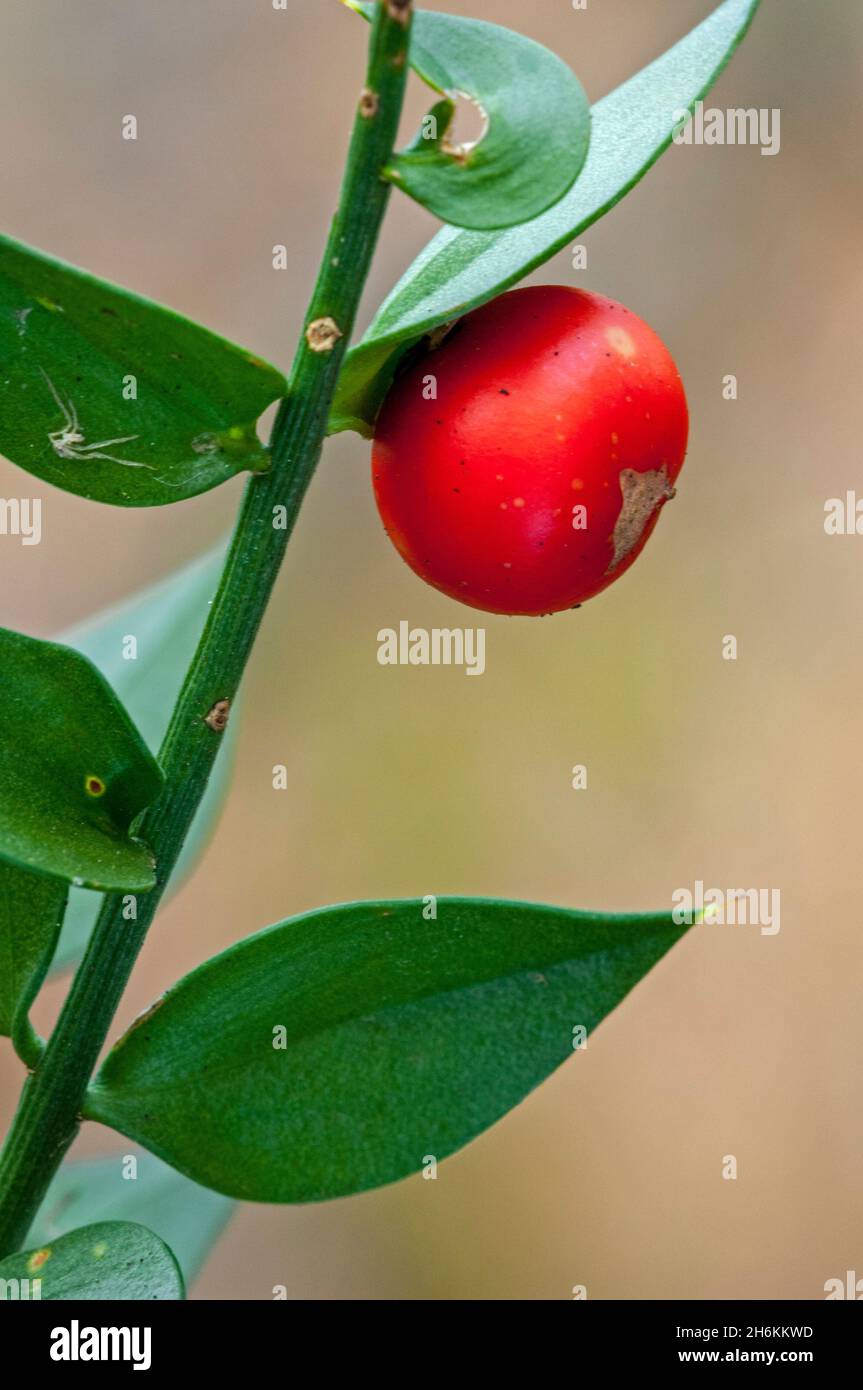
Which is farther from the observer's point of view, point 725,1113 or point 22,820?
point 725,1113

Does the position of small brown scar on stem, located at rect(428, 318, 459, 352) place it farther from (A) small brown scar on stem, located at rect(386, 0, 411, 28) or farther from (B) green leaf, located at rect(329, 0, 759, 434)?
(A) small brown scar on stem, located at rect(386, 0, 411, 28)

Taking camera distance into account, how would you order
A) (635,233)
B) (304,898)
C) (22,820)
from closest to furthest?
(22,820), (304,898), (635,233)

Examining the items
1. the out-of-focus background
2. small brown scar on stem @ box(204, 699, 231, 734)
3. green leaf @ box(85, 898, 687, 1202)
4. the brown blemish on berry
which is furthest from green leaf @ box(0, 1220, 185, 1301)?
the out-of-focus background

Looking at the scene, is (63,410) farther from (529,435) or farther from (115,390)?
(529,435)

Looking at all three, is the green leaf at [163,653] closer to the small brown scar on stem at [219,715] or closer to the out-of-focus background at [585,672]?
the small brown scar on stem at [219,715]

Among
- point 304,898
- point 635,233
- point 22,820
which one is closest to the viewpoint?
point 22,820
